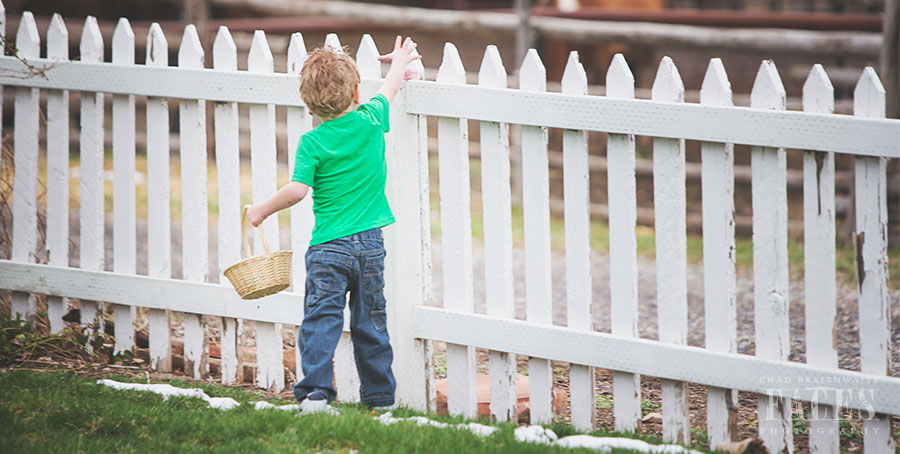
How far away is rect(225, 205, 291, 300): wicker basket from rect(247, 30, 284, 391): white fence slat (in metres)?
0.58

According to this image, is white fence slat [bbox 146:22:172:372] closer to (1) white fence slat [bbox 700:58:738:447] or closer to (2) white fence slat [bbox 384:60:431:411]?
(2) white fence slat [bbox 384:60:431:411]

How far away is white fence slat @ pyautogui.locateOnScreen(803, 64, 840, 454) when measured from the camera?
3281mm

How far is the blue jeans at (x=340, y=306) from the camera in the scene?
11.8 ft

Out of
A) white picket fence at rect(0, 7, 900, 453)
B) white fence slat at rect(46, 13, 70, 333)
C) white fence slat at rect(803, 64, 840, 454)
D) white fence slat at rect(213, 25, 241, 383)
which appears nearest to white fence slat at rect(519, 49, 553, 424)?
white picket fence at rect(0, 7, 900, 453)

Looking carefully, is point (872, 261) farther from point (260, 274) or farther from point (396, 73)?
point (260, 274)

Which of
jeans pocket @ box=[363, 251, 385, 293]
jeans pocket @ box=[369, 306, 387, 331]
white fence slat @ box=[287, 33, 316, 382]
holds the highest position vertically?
white fence slat @ box=[287, 33, 316, 382]

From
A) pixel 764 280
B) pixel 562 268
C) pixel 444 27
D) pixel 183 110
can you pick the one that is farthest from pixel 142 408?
pixel 444 27

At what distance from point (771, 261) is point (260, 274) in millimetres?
1815

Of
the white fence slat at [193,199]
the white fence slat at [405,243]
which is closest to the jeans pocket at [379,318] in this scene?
the white fence slat at [405,243]

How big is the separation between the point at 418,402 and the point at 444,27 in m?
6.95

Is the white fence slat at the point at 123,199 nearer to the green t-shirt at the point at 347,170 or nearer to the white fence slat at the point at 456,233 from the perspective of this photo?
the green t-shirt at the point at 347,170

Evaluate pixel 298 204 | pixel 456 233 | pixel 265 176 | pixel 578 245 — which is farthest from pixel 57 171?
pixel 578 245

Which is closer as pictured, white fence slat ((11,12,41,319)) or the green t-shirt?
the green t-shirt

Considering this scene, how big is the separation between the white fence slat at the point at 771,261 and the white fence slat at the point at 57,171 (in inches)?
123
